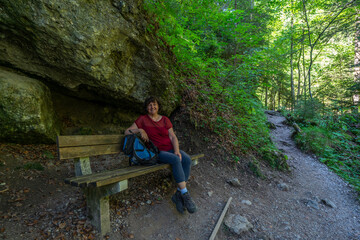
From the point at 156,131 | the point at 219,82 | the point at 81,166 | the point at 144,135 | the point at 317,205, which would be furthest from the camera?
the point at 219,82

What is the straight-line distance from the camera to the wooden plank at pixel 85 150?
2351mm

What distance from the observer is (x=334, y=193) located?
205 inches

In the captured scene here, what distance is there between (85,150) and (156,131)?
1.20 metres

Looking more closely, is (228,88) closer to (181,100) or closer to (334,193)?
(181,100)

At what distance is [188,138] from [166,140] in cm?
204

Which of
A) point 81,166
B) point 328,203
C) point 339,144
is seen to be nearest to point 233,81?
point 328,203

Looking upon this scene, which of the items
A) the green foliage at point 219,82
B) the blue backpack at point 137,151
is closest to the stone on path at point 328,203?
the green foliage at point 219,82

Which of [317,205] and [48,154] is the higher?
[48,154]

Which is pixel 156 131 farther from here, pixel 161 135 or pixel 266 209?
pixel 266 209

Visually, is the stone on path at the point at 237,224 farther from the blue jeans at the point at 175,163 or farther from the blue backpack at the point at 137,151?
the blue backpack at the point at 137,151

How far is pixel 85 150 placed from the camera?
2607 mm

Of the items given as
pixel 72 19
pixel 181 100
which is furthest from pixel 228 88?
pixel 72 19

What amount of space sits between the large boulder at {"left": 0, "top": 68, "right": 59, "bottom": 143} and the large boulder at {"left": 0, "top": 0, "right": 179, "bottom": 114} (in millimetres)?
290

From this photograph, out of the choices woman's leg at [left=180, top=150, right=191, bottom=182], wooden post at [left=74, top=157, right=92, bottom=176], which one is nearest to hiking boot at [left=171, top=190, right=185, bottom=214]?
woman's leg at [left=180, top=150, right=191, bottom=182]
